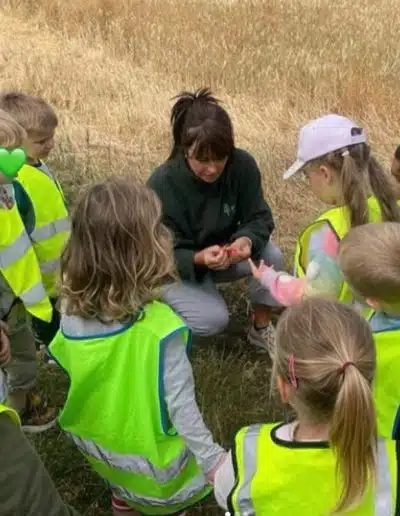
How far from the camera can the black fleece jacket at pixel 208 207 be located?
3803mm

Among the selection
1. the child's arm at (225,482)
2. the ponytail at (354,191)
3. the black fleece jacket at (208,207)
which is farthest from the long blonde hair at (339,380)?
the black fleece jacket at (208,207)

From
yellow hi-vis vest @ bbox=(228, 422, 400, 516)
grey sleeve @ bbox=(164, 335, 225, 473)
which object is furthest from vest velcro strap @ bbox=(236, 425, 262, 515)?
grey sleeve @ bbox=(164, 335, 225, 473)

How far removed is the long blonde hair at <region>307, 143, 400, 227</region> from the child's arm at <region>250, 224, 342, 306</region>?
0.13m

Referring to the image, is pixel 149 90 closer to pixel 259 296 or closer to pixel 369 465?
pixel 259 296

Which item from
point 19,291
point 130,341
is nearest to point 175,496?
point 130,341

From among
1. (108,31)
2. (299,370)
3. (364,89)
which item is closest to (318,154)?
(299,370)

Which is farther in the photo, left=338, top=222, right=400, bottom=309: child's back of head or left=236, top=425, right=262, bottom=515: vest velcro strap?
left=338, top=222, right=400, bottom=309: child's back of head

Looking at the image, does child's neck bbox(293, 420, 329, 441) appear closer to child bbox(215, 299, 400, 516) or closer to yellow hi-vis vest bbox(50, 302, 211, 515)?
child bbox(215, 299, 400, 516)

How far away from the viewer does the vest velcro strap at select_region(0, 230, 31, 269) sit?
298cm

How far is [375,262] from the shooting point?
239 cm

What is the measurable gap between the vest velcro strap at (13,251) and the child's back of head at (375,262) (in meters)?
1.27

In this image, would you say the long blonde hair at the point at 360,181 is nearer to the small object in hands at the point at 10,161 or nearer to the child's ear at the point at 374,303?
the child's ear at the point at 374,303

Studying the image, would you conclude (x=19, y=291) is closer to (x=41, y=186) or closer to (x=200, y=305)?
(x=41, y=186)

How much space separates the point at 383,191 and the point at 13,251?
1466 mm
